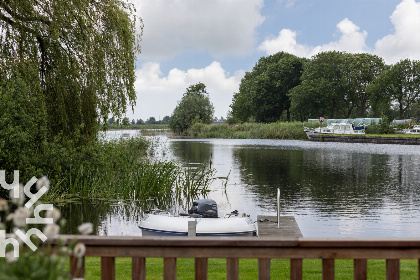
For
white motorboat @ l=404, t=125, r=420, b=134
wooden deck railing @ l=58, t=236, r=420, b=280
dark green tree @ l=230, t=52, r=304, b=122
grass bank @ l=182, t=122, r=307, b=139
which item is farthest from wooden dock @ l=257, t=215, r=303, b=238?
dark green tree @ l=230, t=52, r=304, b=122

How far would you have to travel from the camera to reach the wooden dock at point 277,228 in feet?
33.8

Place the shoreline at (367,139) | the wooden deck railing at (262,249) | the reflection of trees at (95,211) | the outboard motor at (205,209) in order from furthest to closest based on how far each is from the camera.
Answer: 1. the shoreline at (367,139)
2. the reflection of trees at (95,211)
3. the outboard motor at (205,209)
4. the wooden deck railing at (262,249)

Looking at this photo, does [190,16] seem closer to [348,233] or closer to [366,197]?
[366,197]

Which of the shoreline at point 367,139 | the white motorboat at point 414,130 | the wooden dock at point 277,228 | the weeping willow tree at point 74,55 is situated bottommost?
the wooden dock at point 277,228

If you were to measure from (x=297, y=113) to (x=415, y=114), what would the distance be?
31.3 metres

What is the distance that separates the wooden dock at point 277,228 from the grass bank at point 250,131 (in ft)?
183

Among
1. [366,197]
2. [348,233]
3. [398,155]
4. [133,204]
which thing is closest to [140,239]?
[348,233]

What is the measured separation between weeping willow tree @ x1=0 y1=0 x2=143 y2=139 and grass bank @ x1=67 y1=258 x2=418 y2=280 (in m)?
7.30

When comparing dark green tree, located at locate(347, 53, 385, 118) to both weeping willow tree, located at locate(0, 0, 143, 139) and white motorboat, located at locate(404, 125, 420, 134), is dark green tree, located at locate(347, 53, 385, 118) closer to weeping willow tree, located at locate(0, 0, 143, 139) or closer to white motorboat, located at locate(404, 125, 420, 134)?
white motorboat, located at locate(404, 125, 420, 134)

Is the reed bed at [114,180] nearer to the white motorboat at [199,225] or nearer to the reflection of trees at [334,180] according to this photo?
the reflection of trees at [334,180]

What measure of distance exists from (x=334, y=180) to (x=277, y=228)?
549 inches

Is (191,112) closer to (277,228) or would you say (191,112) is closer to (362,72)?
(362,72)

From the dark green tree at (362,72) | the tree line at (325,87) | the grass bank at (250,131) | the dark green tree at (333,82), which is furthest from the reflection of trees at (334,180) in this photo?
the dark green tree at (362,72)

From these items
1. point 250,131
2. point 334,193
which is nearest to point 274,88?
point 250,131
